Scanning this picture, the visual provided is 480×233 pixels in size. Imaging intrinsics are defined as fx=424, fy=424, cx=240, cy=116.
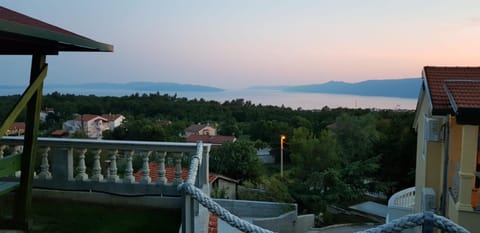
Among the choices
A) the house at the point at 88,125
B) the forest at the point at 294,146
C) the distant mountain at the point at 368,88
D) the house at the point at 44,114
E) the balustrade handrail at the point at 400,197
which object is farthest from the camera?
the distant mountain at the point at 368,88

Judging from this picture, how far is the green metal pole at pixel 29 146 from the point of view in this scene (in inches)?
144

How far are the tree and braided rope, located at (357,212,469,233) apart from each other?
2147 centimetres

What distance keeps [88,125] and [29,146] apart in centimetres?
1869

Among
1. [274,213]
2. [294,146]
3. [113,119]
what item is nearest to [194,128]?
[113,119]

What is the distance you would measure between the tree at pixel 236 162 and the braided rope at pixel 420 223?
70.4 feet

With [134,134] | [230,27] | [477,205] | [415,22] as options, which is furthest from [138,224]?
[230,27]

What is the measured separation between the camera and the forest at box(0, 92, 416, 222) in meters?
18.7

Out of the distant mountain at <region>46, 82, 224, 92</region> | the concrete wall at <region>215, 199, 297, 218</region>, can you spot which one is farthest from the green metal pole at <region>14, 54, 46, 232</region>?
the distant mountain at <region>46, 82, 224, 92</region>

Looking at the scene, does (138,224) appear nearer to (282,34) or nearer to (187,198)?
(187,198)

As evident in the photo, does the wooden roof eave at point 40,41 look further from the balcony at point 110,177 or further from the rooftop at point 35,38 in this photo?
the balcony at point 110,177

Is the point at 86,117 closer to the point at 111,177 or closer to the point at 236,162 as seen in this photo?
the point at 236,162

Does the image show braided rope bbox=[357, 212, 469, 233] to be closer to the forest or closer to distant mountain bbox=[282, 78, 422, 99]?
the forest

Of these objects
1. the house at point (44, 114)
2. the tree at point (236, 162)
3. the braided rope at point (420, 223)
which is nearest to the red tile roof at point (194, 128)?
the tree at point (236, 162)

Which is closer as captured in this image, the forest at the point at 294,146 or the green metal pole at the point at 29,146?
the green metal pole at the point at 29,146
